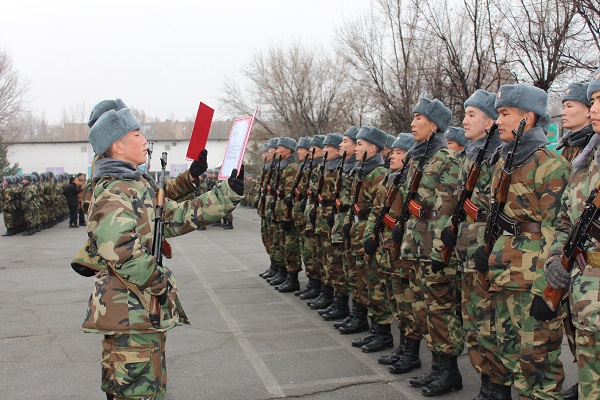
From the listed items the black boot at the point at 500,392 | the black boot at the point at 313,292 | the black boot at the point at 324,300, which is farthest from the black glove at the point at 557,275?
the black boot at the point at 313,292

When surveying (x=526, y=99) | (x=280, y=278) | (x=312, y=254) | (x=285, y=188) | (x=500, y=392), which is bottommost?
(x=280, y=278)

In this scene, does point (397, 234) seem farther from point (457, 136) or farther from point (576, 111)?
point (457, 136)

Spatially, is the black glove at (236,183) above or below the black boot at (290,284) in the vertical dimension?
above

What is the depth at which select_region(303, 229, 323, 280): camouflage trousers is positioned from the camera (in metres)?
7.83

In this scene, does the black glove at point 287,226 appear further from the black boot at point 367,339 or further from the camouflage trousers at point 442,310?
the camouflage trousers at point 442,310

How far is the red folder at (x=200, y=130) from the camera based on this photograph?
3.96 metres

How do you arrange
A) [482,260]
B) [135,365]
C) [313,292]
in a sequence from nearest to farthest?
[135,365], [482,260], [313,292]

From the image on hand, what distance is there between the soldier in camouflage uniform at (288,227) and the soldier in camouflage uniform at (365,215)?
2343mm

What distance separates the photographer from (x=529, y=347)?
3.59m

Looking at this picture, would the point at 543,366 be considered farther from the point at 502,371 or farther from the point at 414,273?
the point at 414,273

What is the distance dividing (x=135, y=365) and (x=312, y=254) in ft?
16.5

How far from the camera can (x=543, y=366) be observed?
3549 mm

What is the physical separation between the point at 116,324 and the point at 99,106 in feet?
5.84

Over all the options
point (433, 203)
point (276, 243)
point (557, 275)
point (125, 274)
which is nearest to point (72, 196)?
point (276, 243)
